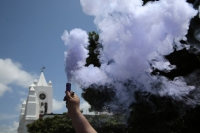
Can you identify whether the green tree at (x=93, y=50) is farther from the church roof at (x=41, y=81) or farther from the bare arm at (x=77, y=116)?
the church roof at (x=41, y=81)

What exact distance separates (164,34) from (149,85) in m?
1.60

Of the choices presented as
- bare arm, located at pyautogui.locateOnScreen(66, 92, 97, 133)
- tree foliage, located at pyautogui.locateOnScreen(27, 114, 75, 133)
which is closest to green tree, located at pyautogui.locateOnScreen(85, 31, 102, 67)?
bare arm, located at pyautogui.locateOnScreen(66, 92, 97, 133)

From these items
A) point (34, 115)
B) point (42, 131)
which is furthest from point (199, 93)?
point (34, 115)

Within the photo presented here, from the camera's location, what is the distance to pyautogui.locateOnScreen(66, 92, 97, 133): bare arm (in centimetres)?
246

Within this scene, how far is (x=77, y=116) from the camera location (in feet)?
8.46

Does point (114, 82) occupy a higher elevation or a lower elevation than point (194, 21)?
lower

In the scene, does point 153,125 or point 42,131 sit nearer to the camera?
point 153,125

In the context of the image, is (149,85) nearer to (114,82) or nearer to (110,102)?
(114,82)

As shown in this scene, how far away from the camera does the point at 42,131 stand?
29562mm

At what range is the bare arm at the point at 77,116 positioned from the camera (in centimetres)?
246

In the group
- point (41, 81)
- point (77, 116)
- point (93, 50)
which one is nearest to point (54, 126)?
point (93, 50)

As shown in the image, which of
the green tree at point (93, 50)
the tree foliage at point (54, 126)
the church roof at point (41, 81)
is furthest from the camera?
the church roof at point (41, 81)

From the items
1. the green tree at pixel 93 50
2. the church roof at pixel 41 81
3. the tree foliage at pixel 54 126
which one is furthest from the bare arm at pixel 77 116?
the church roof at pixel 41 81

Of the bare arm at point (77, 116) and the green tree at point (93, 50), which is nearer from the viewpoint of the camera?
the bare arm at point (77, 116)
